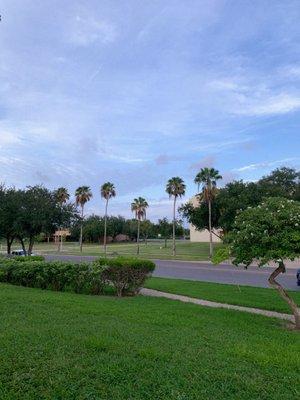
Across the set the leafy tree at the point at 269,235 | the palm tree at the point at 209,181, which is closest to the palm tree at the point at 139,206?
A: the palm tree at the point at 209,181

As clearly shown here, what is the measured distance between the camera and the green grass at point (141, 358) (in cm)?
462

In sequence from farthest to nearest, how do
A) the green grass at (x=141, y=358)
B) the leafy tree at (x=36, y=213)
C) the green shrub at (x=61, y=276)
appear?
the leafy tree at (x=36, y=213) → the green shrub at (x=61, y=276) → the green grass at (x=141, y=358)

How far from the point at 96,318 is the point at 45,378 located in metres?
3.99

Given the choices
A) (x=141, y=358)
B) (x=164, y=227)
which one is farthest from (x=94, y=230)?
(x=141, y=358)

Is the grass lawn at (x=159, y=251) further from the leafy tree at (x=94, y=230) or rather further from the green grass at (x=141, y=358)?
the green grass at (x=141, y=358)

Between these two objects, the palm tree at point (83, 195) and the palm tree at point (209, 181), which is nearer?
the palm tree at point (209, 181)

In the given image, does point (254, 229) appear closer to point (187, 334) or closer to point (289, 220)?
point (289, 220)

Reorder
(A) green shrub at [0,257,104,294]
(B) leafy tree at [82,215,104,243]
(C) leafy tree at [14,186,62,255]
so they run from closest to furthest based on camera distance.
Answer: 1. (A) green shrub at [0,257,104,294]
2. (C) leafy tree at [14,186,62,255]
3. (B) leafy tree at [82,215,104,243]

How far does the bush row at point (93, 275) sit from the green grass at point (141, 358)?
199 inches

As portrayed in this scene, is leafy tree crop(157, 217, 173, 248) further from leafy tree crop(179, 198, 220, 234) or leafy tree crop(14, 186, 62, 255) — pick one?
leafy tree crop(14, 186, 62, 255)

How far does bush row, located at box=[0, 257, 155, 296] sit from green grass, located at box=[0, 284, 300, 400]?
506 cm

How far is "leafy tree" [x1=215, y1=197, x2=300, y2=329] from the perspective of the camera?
30.5 ft

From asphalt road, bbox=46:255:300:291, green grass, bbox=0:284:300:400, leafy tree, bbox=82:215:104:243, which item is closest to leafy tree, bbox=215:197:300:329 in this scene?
green grass, bbox=0:284:300:400

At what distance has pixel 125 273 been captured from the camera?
1436 centimetres
